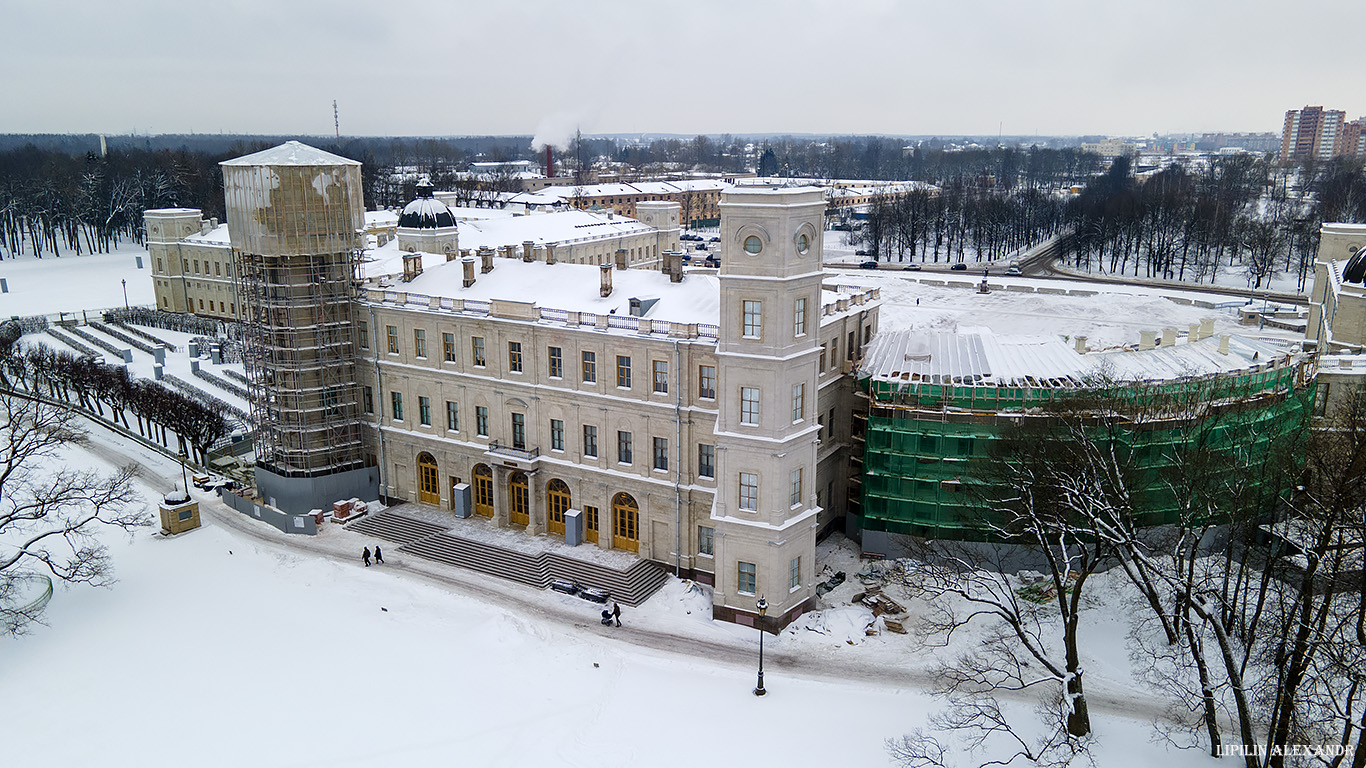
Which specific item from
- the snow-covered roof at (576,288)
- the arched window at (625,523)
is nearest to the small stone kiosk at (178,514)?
the snow-covered roof at (576,288)

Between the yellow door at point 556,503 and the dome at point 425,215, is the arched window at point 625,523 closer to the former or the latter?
the yellow door at point 556,503

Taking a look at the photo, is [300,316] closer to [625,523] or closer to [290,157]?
[290,157]

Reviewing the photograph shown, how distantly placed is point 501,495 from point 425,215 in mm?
33000

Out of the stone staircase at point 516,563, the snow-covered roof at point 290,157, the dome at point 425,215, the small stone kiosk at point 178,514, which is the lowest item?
the stone staircase at point 516,563

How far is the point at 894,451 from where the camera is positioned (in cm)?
3994

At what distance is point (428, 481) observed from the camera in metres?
48.2

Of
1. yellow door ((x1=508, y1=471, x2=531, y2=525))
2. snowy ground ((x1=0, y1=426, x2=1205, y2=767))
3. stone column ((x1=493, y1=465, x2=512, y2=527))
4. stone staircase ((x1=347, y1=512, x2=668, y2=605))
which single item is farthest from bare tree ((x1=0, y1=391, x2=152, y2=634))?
yellow door ((x1=508, y1=471, x2=531, y2=525))

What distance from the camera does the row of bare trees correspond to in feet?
80.1

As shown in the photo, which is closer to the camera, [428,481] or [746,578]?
[746,578]

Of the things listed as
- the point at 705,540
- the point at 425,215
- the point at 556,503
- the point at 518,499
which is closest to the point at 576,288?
the point at 556,503

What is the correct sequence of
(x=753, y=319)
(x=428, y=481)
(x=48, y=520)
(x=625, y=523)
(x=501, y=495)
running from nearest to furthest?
(x=753, y=319)
(x=625, y=523)
(x=48, y=520)
(x=501, y=495)
(x=428, y=481)

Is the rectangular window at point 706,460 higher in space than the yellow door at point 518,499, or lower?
higher

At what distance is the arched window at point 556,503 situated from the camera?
43844mm

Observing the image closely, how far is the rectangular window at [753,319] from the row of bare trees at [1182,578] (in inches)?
422
